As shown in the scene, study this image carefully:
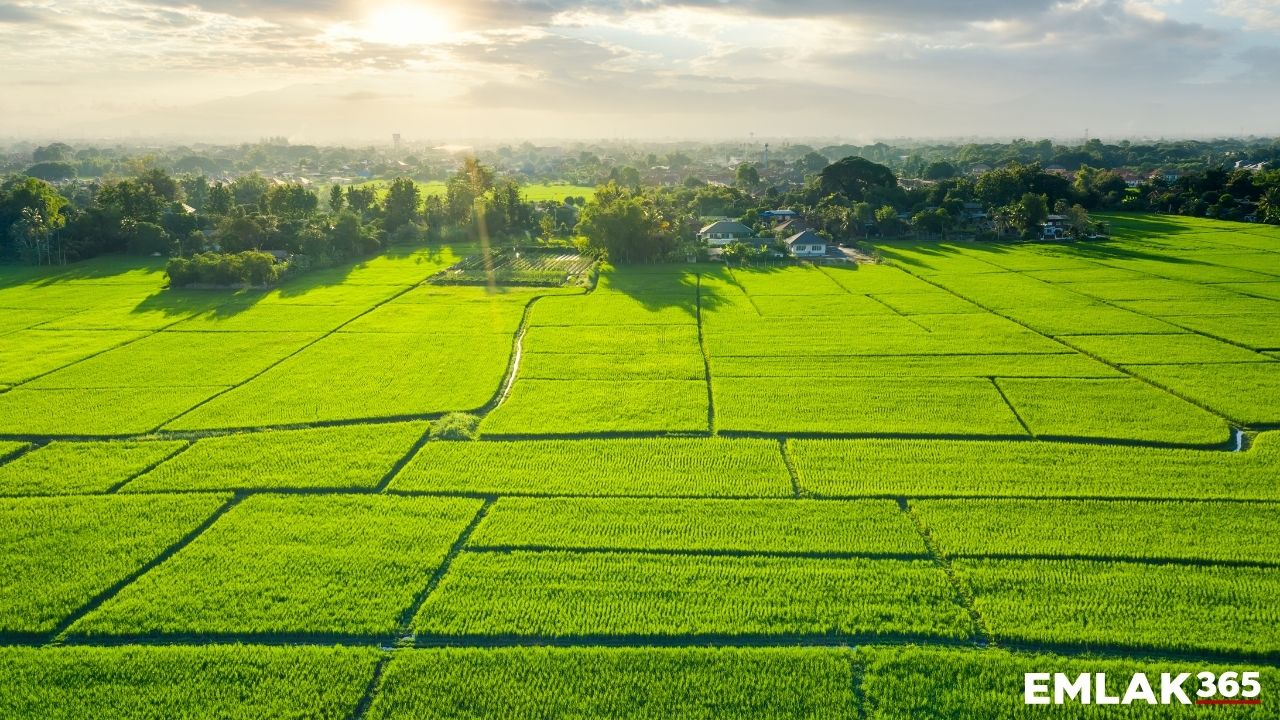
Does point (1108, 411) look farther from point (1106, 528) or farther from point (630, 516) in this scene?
point (630, 516)

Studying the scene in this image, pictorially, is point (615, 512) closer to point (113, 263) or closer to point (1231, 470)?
point (1231, 470)

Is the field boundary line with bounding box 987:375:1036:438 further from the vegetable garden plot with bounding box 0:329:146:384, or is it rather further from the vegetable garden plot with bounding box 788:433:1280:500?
the vegetable garden plot with bounding box 0:329:146:384

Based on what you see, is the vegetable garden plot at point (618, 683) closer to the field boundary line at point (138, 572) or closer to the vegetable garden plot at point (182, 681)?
the vegetable garden plot at point (182, 681)

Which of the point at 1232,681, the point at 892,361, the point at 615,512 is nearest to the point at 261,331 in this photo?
the point at 615,512

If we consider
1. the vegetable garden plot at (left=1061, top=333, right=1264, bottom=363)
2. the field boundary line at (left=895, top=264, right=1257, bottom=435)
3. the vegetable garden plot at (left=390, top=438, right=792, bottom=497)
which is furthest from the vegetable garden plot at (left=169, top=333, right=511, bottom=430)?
the vegetable garden plot at (left=1061, top=333, right=1264, bottom=363)

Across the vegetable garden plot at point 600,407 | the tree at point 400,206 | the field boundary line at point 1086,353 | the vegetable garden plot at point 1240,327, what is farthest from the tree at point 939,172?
the vegetable garden plot at point 600,407

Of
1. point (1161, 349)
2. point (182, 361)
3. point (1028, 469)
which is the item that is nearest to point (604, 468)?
point (1028, 469)
